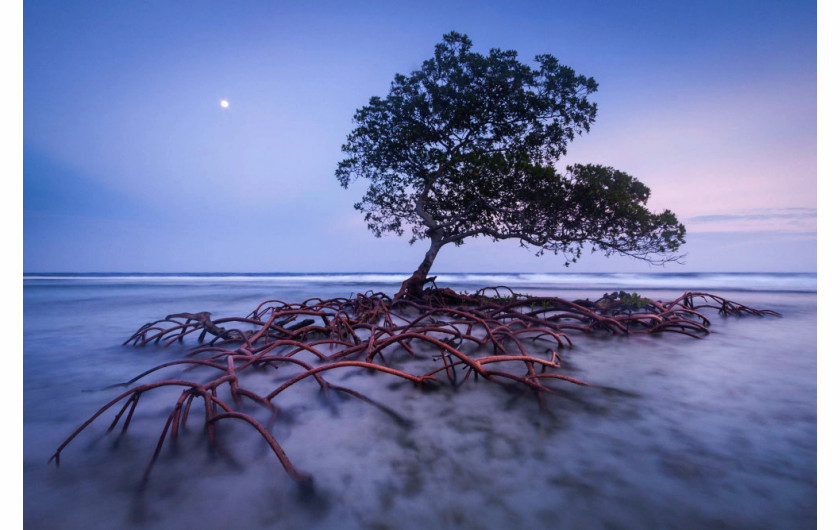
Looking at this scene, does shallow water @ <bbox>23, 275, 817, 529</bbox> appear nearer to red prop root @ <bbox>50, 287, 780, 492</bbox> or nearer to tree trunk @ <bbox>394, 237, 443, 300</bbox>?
red prop root @ <bbox>50, 287, 780, 492</bbox>

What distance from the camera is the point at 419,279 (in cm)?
696

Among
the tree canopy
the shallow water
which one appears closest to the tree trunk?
the tree canopy

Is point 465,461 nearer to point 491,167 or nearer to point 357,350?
point 357,350

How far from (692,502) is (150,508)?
6.02 ft

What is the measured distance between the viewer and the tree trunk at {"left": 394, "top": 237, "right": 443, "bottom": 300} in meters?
6.72

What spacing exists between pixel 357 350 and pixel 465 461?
4.52 feet

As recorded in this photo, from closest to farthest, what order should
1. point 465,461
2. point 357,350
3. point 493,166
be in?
point 465,461
point 357,350
point 493,166

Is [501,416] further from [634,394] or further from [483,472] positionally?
[634,394]

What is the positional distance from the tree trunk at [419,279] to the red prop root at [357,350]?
567mm

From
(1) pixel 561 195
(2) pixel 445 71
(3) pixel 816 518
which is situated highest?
(2) pixel 445 71

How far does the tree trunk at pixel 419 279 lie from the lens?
6.72 meters

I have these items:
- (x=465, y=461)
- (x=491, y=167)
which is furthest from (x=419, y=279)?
(x=465, y=461)
